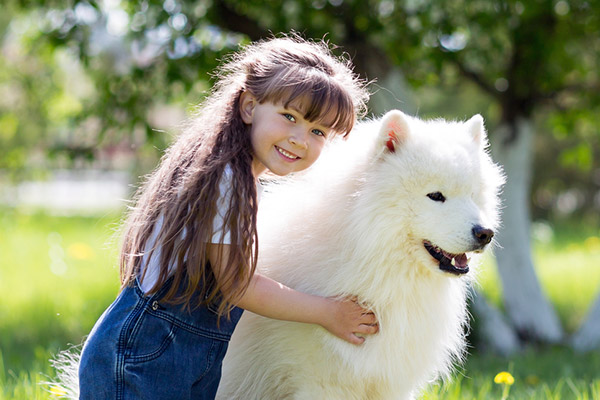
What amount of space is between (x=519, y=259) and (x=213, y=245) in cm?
481

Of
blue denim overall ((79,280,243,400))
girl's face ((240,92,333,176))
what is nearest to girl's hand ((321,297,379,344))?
blue denim overall ((79,280,243,400))

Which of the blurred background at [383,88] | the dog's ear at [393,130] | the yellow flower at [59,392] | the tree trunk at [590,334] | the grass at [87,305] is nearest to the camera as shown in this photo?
the dog's ear at [393,130]

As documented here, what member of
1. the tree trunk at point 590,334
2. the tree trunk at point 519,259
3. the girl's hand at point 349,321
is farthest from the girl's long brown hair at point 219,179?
the tree trunk at point 590,334

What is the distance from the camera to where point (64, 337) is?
5.67 metres

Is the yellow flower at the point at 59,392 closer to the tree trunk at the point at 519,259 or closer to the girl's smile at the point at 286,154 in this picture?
the girl's smile at the point at 286,154

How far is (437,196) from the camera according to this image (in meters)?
2.36

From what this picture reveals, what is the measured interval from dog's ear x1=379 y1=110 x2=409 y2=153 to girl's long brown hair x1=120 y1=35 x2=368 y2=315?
18 cm

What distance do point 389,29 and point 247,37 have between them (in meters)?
1.24

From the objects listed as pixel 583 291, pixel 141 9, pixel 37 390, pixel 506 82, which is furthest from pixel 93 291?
pixel 583 291

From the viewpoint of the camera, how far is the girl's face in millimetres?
2387

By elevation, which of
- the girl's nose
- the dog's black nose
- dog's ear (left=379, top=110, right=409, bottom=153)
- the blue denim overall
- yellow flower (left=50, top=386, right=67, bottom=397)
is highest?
dog's ear (left=379, top=110, right=409, bottom=153)

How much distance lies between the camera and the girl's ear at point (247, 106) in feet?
8.04

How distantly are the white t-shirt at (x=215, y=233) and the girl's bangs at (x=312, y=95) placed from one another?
0.34 metres

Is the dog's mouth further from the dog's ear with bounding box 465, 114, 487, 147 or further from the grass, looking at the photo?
the grass
